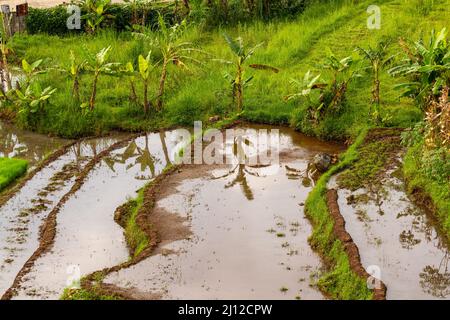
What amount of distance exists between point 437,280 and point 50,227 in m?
4.41

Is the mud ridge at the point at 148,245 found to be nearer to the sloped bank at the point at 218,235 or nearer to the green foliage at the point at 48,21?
the sloped bank at the point at 218,235

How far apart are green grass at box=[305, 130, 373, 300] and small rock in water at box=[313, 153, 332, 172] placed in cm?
15

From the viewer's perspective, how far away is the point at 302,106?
12297 millimetres

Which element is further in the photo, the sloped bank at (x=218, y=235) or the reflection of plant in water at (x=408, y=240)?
the reflection of plant in water at (x=408, y=240)

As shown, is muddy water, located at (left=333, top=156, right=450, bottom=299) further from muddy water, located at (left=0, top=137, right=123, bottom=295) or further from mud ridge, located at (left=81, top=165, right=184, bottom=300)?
muddy water, located at (left=0, top=137, right=123, bottom=295)

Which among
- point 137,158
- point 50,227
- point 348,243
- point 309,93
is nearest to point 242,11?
point 309,93

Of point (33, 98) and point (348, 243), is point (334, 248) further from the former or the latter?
point (33, 98)

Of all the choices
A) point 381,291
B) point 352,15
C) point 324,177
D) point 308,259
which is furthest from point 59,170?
point 352,15

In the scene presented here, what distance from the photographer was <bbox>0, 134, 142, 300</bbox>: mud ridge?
7939 millimetres

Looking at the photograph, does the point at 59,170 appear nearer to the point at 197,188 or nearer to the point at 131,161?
the point at 131,161

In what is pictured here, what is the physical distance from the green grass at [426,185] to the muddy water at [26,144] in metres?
5.34

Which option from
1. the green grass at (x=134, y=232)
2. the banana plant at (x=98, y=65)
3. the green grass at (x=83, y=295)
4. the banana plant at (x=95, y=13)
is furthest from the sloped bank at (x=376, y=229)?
the banana plant at (x=95, y=13)

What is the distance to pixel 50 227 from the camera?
9.21 metres

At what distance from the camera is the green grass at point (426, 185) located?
870 centimetres
